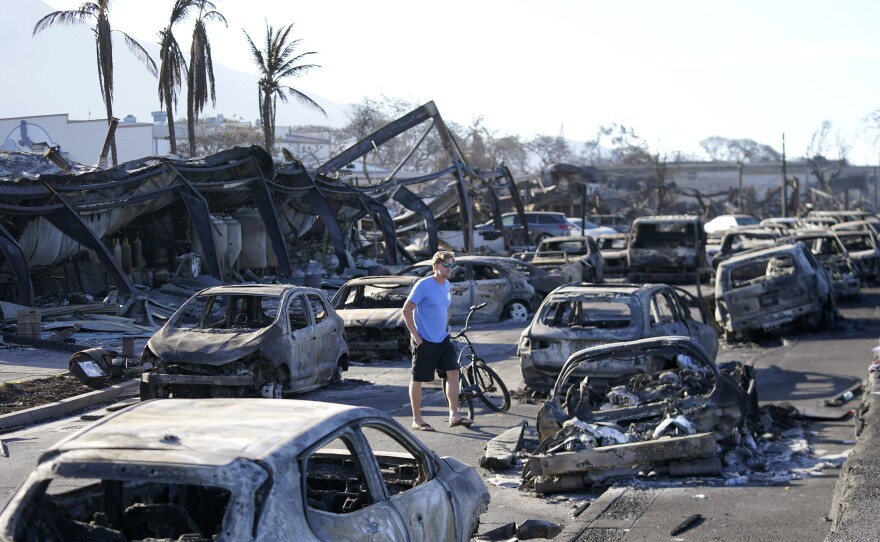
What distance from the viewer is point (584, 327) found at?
42.2ft

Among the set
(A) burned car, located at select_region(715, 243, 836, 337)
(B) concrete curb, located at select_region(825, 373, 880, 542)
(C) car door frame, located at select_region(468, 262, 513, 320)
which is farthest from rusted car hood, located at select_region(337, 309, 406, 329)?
(B) concrete curb, located at select_region(825, 373, 880, 542)

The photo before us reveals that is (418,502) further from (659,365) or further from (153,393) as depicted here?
→ (153,393)

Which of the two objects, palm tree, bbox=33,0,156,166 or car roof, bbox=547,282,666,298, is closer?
car roof, bbox=547,282,666,298

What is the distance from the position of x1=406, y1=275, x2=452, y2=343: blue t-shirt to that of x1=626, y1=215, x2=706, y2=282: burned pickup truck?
59.5 feet

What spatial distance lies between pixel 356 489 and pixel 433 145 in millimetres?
80471

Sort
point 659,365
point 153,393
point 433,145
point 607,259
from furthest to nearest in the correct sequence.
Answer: point 433,145 → point 607,259 → point 153,393 → point 659,365

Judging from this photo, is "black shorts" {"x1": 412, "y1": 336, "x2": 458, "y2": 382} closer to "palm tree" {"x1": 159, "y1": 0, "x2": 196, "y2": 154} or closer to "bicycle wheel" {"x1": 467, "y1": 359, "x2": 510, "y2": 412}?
"bicycle wheel" {"x1": 467, "y1": 359, "x2": 510, "y2": 412}

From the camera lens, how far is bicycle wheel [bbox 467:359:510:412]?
1218cm

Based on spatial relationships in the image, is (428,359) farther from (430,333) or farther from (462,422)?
(462,422)

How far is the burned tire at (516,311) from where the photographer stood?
72.0ft

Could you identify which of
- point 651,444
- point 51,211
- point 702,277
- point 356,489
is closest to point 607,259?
point 702,277

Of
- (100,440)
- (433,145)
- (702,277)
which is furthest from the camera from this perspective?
(433,145)

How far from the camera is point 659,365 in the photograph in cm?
1105

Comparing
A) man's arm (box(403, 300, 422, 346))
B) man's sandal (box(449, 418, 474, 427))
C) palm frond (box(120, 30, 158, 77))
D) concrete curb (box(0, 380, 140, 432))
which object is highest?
palm frond (box(120, 30, 158, 77))
